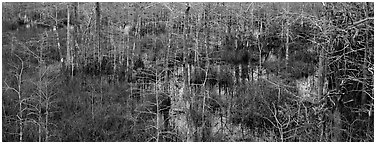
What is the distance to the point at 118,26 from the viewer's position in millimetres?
17797

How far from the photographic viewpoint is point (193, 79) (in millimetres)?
12406

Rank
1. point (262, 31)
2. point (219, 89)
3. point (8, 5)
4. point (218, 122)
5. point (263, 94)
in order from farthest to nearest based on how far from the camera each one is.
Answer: point (8, 5) < point (262, 31) < point (219, 89) < point (263, 94) < point (218, 122)

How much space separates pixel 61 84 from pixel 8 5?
1131 cm

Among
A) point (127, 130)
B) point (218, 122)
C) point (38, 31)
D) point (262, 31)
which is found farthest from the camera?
point (262, 31)

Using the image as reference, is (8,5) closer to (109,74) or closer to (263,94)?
(109,74)

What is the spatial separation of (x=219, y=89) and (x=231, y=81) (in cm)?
73

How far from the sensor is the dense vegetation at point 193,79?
6941mm

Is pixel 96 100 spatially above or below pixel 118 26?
below

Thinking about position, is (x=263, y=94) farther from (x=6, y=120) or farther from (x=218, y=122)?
(x=6, y=120)

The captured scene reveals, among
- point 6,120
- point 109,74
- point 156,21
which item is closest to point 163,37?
point 156,21

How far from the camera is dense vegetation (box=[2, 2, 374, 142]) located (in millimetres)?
6941

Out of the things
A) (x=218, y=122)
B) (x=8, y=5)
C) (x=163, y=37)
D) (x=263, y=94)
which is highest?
(x=8, y=5)

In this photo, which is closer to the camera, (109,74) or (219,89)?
(219,89)

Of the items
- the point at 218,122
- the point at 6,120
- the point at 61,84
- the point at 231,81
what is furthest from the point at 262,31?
the point at 6,120
